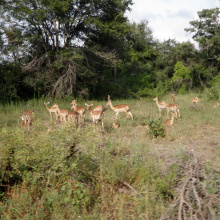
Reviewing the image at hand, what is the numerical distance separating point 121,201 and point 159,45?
88.9ft

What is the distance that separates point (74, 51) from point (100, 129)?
38.3 feet

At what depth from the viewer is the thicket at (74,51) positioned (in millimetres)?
17219

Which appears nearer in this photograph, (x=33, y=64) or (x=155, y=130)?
(x=155, y=130)

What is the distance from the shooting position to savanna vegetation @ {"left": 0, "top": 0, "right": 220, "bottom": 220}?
4.08 m

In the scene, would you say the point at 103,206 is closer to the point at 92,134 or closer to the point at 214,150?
the point at 92,134

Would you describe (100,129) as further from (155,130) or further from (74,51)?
(74,51)

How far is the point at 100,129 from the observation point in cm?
741

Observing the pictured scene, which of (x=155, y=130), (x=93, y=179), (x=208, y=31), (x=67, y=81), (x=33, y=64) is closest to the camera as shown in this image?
(x=93, y=179)

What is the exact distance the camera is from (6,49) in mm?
17344

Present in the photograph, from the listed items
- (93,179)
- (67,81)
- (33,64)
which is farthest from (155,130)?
(33,64)

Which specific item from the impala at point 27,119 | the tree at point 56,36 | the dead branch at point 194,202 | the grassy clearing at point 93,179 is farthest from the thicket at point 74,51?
the dead branch at point 194,202

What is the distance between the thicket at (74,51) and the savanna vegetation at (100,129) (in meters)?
0.08

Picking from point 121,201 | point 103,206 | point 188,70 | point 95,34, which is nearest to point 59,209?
point 103,206

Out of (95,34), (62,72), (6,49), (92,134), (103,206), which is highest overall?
(95,34)
